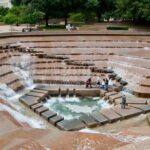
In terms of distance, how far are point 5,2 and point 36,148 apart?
64579mm

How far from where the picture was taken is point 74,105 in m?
15.6

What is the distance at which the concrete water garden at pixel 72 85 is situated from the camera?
31.3 feet

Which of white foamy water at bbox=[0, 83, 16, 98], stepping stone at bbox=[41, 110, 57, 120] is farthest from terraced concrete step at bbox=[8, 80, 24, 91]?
stepping stone at bbox=[41, 110, 57, 120]

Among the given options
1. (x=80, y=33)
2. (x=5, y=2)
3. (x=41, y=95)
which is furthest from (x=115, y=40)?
(x=5, y=2)

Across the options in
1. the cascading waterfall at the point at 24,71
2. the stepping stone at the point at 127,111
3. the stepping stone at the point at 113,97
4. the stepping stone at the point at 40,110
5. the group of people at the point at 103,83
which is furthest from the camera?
the cascading waterfall at the point at 24,71

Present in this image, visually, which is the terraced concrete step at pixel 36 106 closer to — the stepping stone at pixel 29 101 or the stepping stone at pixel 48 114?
the stepping stone at pixel 29 101

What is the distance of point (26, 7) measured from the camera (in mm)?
35656

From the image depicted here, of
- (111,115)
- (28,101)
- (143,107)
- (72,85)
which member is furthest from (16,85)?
(143,107)

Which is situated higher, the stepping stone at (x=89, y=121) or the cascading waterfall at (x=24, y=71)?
the cascading waterfall at (x=24, y=71)

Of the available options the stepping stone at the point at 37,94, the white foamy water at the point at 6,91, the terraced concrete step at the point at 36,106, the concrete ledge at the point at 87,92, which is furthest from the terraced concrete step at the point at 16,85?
the concrete ledge at the point at 87,92

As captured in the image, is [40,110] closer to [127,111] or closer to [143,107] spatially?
[127,111]

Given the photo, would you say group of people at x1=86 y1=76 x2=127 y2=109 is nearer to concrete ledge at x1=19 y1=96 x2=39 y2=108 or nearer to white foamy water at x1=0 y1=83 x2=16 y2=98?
concrete ledge at x1=19 y1=96 x2=39 y2=108

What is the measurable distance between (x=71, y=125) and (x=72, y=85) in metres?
5.90

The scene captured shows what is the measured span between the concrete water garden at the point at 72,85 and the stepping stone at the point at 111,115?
0.13 ft
